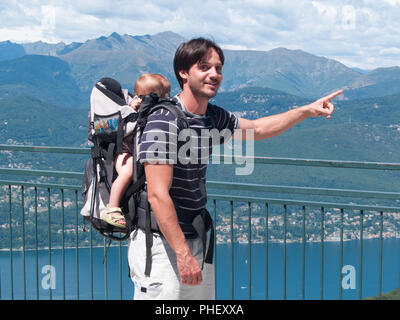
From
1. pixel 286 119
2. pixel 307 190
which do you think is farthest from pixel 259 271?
pixel 286 119

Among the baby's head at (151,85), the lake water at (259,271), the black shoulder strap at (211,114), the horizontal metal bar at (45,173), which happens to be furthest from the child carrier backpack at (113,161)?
the lake water at (259,271)

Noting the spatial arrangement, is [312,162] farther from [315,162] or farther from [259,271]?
[259,271]

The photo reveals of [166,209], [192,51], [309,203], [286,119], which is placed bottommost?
[309,203]

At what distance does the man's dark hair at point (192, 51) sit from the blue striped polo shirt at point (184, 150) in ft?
0.51

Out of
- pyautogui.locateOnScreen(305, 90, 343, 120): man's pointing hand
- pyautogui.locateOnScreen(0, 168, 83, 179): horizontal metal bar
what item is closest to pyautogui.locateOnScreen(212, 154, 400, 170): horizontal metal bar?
pyautogui.locateOnScreen(305, 90, 343, 120): man's pointing hand

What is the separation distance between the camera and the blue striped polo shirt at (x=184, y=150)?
86.3 inches

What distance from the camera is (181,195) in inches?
92.7

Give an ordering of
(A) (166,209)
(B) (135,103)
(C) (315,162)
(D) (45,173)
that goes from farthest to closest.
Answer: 1. (D) (45,173)
2. (C) (315,162)
3. (B) (135,103)
4. (A) (166,209)

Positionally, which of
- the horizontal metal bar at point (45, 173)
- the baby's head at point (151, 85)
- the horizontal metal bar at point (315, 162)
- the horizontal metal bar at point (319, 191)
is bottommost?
the horizontal metal bar at point (319, 191)

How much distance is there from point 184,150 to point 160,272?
547 mm

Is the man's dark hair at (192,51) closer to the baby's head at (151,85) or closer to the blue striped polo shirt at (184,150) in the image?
the blue striped polo shirt at (184,150)
